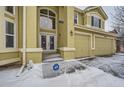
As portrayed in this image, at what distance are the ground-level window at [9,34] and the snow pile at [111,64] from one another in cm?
210

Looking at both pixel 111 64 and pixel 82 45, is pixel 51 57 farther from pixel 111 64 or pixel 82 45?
pixel 111 64

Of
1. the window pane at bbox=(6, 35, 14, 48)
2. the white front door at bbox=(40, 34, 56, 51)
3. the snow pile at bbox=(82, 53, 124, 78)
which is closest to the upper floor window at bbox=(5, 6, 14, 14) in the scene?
the window pane at bbox=(6, 35, 14, 48)

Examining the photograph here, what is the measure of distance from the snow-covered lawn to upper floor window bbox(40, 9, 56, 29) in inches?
57.6

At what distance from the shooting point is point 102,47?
13.3ft

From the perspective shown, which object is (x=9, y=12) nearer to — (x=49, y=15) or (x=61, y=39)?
(x=49, y=15)

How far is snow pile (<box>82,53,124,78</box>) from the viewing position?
374 cm

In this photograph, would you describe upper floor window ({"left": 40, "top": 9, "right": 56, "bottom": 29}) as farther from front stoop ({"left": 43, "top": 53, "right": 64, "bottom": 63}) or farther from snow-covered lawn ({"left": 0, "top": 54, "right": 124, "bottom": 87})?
snow-covered lawn ({"left": 0, "top": 54, "right": 124, "bottom": 87})

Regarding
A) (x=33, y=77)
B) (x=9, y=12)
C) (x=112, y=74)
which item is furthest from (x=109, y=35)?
(x=9, y=12)

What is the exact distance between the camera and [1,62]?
3.55 meters

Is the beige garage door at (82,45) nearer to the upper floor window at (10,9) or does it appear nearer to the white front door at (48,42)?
the white front door at (48,42)

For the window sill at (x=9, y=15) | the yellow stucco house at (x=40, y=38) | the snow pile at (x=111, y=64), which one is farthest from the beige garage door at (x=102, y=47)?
the window sill at (x=9, y=15)

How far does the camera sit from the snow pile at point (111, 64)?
374 cm

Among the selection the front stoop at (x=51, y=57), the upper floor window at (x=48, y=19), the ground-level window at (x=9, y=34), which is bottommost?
the front stoop at (x=51, y=57)

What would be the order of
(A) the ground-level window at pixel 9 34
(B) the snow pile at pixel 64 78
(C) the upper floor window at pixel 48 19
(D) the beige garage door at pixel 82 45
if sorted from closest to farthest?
(B) the snow pile at pixel 64 78 → (D) the beige garage door at pixel 82 45 → (A) the ground-level window at pixel 9 34 → (C) the upper floor window at pixel 48 19
